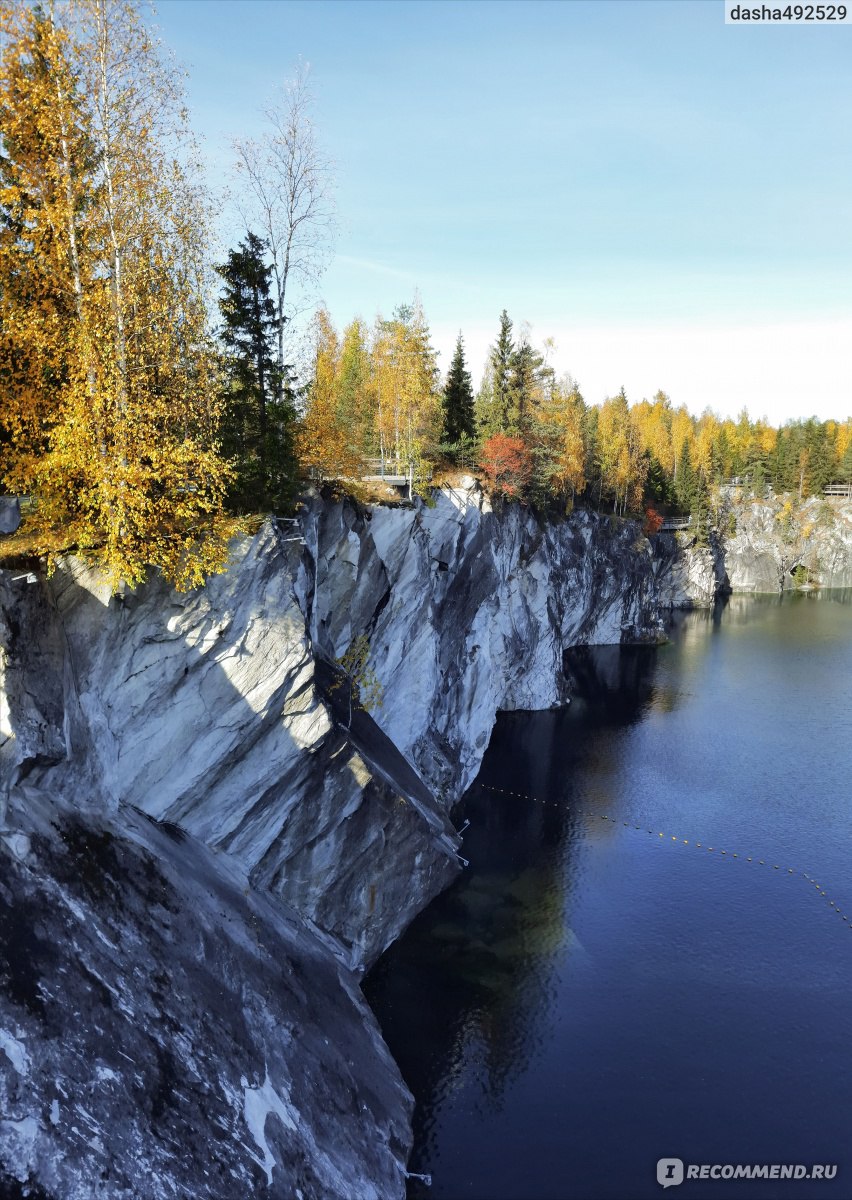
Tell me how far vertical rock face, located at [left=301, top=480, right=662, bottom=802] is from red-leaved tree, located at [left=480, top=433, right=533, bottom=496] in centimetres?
233

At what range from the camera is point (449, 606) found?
41.3 metres

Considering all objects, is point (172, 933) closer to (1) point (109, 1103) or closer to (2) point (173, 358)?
(1) point (109, 1103)

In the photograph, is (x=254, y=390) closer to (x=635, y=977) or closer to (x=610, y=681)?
(x=635, y=977)

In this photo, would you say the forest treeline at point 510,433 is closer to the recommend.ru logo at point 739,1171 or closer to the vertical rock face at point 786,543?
the vertical rock face at point 786,543

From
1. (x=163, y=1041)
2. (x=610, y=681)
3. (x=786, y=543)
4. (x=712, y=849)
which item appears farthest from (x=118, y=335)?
(x=786, y=543)

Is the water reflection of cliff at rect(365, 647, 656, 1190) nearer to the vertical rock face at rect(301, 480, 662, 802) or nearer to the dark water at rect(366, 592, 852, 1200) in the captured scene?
the dark water at rect(366, 592, 852, 1200)

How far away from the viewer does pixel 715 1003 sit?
24.5 m

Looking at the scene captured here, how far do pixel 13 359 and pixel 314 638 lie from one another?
12205 mm

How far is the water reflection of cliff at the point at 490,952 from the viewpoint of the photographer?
22.2m

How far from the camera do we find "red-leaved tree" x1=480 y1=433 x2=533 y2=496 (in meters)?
48.3

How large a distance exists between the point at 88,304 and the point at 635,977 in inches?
1037

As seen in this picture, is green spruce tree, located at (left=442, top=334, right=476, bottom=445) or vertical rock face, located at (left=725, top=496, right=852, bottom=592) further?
vertical rock face, located at (left=725, top=496, right=852, bottom=592)

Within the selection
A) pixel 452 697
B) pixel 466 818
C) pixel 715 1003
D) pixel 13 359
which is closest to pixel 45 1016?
pixel 13 359

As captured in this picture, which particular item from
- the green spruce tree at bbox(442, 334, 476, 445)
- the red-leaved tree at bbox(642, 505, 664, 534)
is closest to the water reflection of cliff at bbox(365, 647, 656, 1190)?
the green spruce tree at bbox(442, 334, 476, 445)
